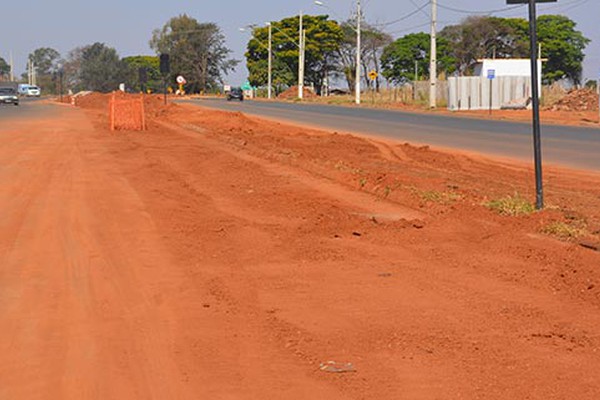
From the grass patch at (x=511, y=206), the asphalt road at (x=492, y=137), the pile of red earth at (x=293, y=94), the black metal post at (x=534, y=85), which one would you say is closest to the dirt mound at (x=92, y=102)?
the asphalt road at (x=492, y=137)

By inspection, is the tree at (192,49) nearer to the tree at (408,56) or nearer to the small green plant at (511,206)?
the tree at (408,56)

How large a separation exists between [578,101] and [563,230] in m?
52.2

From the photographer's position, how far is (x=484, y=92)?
207ft

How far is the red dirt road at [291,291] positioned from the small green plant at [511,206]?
23 cm

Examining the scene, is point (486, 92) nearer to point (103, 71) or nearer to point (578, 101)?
point (578, 101)

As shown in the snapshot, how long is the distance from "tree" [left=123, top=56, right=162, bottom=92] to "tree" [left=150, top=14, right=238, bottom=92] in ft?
13.8

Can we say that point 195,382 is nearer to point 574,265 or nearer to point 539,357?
point 539,357

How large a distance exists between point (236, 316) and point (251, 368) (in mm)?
1245

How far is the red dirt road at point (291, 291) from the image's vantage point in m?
5.65

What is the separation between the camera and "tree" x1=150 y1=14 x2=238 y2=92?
11600cm

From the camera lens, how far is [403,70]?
11431 cm

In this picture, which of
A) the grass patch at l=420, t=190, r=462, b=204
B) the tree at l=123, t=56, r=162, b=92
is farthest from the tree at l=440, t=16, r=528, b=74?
the grass patch at l=420, t=190, r=462, b=204

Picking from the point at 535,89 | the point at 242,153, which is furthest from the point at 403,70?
the point at 535,89

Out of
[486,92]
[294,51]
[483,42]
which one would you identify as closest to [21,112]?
[486,92]
